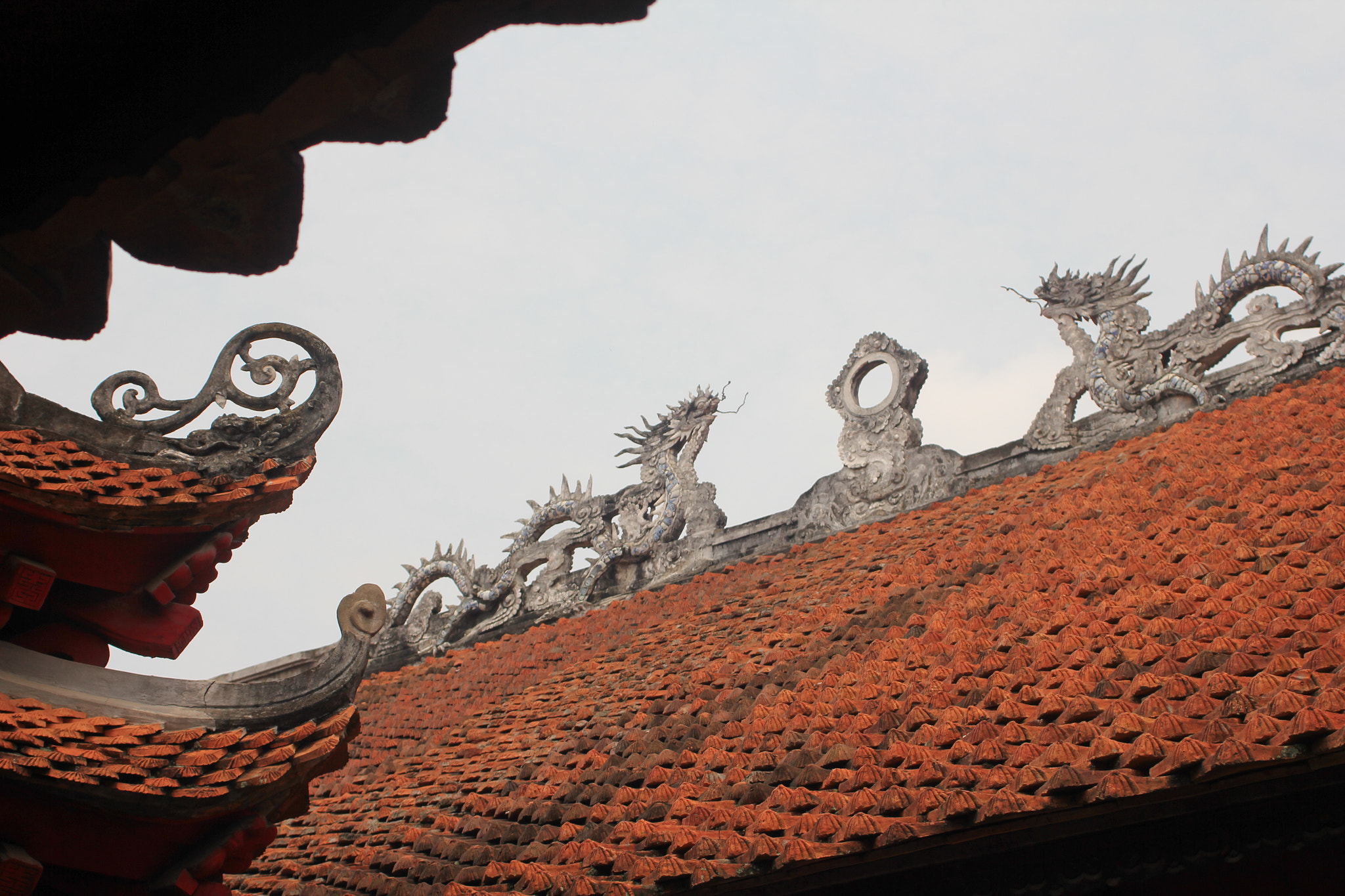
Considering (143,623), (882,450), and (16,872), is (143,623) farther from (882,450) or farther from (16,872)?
(882,450)

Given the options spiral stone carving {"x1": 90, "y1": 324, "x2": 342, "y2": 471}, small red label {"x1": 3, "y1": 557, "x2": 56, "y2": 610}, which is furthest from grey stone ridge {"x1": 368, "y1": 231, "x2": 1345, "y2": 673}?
small red label {"x1": 3, "y1": 557, "x2": 56, "y2": 610}

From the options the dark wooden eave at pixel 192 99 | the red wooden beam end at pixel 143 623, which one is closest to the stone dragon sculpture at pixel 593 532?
the red wooden beam end at pixel 143 623

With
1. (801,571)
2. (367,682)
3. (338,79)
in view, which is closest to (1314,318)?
(801,571)

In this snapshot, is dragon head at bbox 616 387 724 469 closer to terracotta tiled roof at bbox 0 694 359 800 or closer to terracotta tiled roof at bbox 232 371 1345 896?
terracotta tiled roof at bbox 232 371 1345 896

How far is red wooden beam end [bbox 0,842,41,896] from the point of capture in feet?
13.5

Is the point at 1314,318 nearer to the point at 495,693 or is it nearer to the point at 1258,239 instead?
the point at 1258,239

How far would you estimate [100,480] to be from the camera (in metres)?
5.29

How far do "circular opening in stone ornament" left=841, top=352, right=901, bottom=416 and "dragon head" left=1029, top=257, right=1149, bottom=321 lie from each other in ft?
5.20

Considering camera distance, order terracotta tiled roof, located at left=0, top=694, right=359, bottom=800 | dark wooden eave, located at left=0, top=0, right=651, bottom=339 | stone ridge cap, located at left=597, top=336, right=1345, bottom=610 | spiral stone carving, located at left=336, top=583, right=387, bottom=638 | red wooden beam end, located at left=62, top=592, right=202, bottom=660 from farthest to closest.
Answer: stone ridge cap, located at left=597, top=336, right=1345, bottom=610 → red wooden beam end, located at left=62, top=592, right=202, bottom=660 → spiral stone carving, located at left=336, top=583, right=387, bottom=638 → terracotta tiled roof, located at left=0, top=694, right=359, bottom=800 → dark wooden eave, located at left=0, top=0, right=651, bottom=339

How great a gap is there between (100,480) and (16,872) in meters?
1.95

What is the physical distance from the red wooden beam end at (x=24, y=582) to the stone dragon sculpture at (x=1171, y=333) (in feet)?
26.6

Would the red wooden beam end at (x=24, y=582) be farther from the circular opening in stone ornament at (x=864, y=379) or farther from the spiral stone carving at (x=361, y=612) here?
the circular opening in stone ornament at (x=864, y=379)

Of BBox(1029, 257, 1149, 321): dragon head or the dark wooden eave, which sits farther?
BBox(1029, 257, 1149, 321): dragon head

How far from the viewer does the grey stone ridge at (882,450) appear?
898cm
